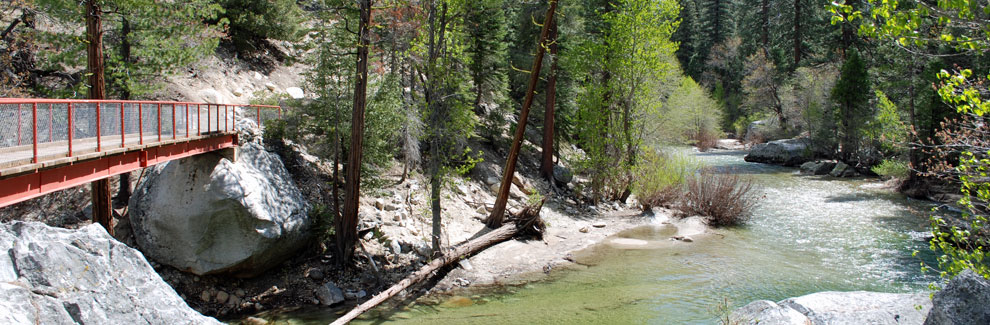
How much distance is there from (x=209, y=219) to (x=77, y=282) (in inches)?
205

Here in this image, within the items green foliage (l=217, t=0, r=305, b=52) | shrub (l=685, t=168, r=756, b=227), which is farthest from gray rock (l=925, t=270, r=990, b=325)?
green foliage (l=217, t=0, r=305, b=52)

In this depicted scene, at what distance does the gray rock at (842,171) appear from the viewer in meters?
28.7

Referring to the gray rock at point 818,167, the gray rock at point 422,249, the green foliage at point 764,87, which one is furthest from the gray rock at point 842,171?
the gray rock at point 422,249

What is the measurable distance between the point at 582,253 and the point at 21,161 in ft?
37.7

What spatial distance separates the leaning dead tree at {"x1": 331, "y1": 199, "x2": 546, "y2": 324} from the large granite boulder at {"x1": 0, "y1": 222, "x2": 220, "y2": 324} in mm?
3235

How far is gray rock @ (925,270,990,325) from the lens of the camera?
688 centimetres

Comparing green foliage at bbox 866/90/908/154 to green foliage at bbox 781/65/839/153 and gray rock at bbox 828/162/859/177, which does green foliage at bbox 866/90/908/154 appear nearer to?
gray rock at bbox 828/162/859/177

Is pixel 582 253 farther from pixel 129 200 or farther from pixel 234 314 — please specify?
pixel 129 200

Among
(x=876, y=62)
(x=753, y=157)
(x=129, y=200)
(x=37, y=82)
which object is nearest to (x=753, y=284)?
(x=129, y=200)

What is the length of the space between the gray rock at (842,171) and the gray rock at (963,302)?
2425 cm

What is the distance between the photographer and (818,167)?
29.9 m

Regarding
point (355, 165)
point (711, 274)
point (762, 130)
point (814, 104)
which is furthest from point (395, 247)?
point (762, 130)

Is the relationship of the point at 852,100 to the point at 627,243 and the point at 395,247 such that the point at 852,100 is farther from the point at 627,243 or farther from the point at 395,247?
the point at 395,247

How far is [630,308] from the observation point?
10.6 meters
